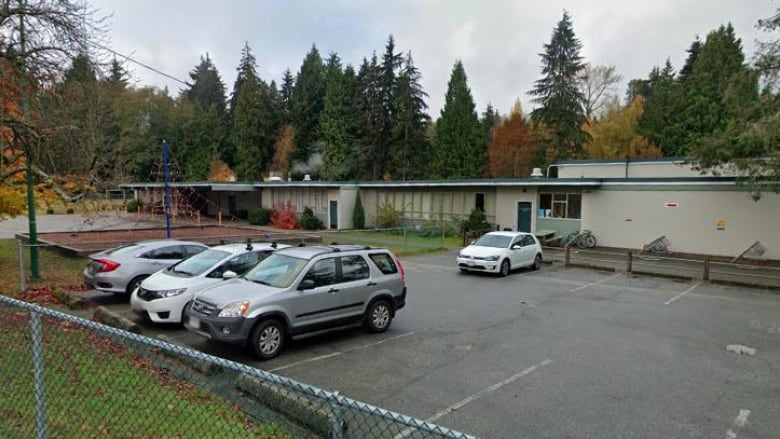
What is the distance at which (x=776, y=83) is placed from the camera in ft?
56.9

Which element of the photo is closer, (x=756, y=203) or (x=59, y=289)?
(x=59, y=289)

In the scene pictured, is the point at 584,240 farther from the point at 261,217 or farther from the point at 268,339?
the point at 261,217

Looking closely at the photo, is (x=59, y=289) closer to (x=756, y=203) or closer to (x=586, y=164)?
(x=756, y=203)

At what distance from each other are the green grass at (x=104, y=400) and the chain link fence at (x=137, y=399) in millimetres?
10

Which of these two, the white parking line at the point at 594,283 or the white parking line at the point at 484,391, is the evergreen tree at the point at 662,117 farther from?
the white parking line at the point at 484,391

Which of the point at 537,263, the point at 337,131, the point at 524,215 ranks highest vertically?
the point at 337,131

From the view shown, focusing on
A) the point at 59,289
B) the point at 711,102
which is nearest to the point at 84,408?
the point at 59,289

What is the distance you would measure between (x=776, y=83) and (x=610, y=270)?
8554mm

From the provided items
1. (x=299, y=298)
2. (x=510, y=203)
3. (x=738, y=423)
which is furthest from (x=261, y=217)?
(x=738, y=423)

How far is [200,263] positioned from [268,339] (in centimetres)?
378

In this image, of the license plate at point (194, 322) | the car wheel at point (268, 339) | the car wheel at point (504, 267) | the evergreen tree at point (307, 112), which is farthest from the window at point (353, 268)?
the evergreen tree at point (307, 112)

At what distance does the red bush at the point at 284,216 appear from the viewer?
124 feet

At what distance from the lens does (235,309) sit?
7.91 metres

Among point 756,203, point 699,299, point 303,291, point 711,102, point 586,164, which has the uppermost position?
point 711,102
